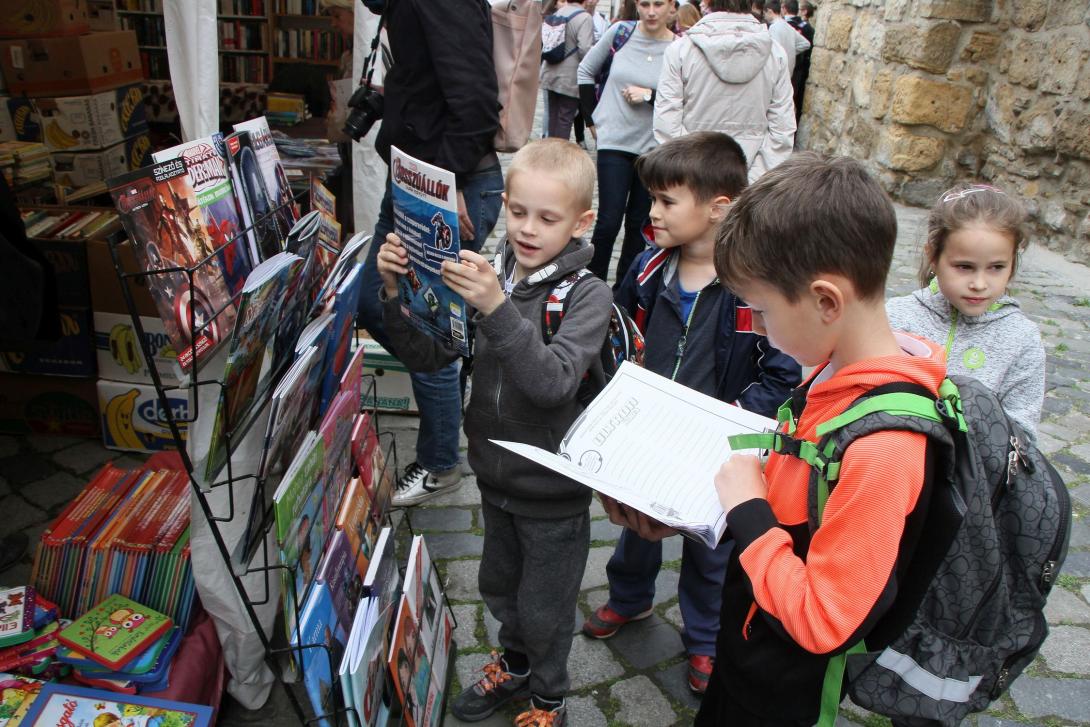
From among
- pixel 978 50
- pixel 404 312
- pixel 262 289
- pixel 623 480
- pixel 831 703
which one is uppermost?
pixel 978 50

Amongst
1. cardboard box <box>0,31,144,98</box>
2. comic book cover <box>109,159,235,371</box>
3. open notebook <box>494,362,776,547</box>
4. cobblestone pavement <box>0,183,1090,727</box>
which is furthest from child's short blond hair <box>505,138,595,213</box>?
cardboard box <box>0,31,144,98</box>

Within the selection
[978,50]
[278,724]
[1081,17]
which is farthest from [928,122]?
[278,724]

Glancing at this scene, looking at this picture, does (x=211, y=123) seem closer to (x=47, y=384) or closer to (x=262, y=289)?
(x=262, y=289)

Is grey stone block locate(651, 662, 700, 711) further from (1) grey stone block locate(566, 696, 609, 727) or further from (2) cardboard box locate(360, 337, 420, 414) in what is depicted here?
(2) cardboard box locate(360, 337, 420, 414)

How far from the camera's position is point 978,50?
7367 mm

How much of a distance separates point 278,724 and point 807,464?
5.46ft

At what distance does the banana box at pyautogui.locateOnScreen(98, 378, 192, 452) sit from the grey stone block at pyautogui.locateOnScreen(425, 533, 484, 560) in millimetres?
1171

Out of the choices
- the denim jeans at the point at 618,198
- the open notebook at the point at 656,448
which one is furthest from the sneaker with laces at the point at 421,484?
the denim jeans at the point at 618,198

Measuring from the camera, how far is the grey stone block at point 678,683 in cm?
229

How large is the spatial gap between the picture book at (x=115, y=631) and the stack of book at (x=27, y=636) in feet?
0.24

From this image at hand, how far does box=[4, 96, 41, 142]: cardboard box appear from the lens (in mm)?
3865

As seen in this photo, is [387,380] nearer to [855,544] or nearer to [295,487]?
[295,487]

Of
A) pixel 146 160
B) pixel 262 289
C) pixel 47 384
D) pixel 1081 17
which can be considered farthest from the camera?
pixel 1081 17

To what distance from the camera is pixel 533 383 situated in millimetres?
1649
